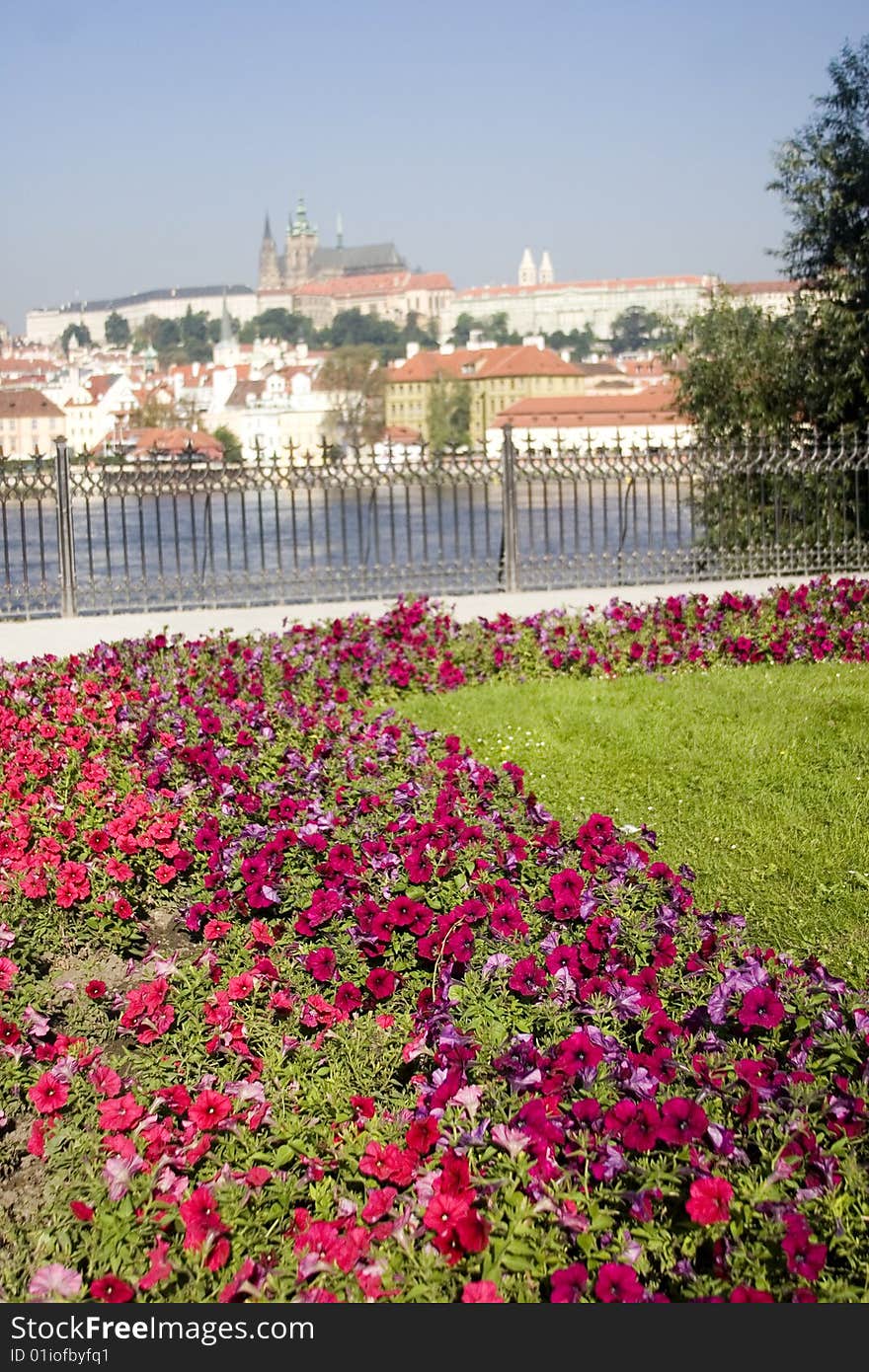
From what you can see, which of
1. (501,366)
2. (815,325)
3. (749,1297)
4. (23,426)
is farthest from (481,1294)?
(23,426)

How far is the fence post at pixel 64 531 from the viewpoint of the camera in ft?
38.9

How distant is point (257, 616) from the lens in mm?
11961

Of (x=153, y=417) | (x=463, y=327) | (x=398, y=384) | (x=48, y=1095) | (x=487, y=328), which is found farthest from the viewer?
(x=463, y=327)

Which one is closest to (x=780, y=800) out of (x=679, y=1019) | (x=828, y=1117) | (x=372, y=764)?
(x=372, y=764)

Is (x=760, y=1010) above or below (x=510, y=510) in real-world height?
below

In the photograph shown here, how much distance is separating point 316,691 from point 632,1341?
5.54 m

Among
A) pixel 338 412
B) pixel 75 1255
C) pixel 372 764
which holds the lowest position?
pixel 75 1255

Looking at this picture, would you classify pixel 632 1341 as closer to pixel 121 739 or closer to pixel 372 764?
pixel 372 764

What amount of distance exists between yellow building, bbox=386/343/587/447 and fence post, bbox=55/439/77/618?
252 ft

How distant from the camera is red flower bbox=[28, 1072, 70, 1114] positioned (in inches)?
125

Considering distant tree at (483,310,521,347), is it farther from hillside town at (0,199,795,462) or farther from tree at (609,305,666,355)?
tree at (609,305,666,355)

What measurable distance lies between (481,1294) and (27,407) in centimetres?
7845

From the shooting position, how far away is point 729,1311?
2.32 meters

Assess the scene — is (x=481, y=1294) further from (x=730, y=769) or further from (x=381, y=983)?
(x=730, y=769)
